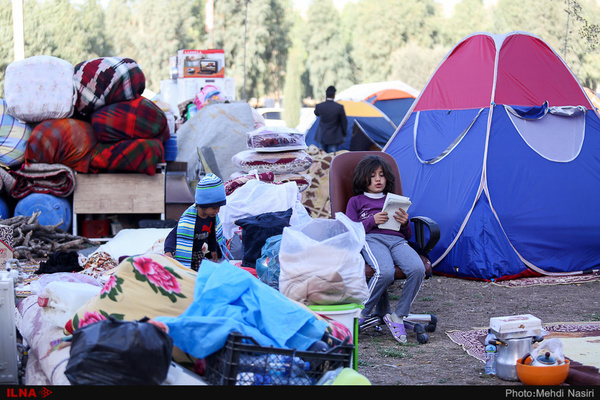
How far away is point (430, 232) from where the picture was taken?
488 centimetres

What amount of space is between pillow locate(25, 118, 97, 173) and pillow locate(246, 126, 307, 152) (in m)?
1.96

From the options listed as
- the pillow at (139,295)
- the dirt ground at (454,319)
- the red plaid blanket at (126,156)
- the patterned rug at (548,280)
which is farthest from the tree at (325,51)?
the pillow at (139,295)

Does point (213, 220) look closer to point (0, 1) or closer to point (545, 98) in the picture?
point (545, 98)

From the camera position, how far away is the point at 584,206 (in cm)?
676

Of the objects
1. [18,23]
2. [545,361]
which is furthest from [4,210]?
[18,23]

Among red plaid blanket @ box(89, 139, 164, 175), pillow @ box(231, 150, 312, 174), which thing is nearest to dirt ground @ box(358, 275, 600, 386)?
pillow @ box(231, 150, 312, 174)

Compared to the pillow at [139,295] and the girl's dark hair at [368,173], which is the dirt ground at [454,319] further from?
the pillow at [139,295]

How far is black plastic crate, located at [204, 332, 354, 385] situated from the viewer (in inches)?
97.0

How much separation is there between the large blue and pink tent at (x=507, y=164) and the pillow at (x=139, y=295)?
4.01m

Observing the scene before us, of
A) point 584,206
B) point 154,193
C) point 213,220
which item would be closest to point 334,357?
point 213,220

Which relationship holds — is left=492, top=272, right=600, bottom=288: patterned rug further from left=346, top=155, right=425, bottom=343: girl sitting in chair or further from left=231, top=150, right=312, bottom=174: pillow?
left=231, top=150, right=312, bottom=174: pillow

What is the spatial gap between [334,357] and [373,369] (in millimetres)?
1394

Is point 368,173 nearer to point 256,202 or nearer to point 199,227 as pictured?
point 256,202

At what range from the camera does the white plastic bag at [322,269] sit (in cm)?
333
